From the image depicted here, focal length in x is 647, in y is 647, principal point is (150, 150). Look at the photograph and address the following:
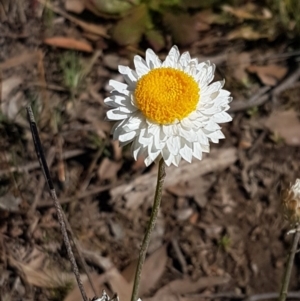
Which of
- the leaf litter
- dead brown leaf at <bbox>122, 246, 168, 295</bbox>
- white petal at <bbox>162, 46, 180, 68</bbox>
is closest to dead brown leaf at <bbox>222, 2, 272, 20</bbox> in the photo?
the leaf litter

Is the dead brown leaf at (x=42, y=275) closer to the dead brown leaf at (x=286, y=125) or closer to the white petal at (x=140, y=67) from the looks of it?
the white petal at (x=140, y=67)

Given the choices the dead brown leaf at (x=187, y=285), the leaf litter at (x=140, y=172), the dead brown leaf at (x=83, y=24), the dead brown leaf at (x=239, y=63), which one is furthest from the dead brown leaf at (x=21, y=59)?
the dead brown leaf at (x=187, y=285)

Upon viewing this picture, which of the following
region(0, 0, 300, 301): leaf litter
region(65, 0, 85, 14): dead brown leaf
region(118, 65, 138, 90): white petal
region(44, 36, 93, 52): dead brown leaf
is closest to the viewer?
region(118, 65, 138, 90): white petal

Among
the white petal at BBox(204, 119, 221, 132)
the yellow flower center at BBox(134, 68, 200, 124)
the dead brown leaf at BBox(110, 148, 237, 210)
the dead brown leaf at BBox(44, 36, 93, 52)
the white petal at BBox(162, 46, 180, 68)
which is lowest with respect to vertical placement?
the dead brown leaf at BBox(110, 148, 237, 210)

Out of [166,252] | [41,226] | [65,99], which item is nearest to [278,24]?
[65,99]

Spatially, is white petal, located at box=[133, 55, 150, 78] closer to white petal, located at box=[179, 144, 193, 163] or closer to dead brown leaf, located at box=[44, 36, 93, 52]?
white petal, located at box=[179, 144, 193, 163]

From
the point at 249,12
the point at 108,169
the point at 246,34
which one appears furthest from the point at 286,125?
the point at 108,169
